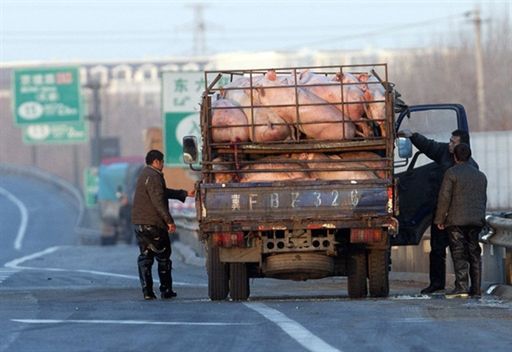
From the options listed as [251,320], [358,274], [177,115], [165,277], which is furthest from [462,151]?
[177,115]

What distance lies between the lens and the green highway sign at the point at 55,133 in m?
65.4

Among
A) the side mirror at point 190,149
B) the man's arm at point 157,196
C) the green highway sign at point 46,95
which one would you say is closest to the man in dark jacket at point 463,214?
the side mirror at point 190,149

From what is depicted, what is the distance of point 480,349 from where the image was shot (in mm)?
11289

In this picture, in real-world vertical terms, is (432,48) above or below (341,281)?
above

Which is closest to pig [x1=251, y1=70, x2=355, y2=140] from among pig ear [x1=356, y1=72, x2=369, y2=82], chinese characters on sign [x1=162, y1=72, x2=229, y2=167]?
pig ear [x1=356, y1=72, x2=369, y2=82]

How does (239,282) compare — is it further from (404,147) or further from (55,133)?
(55,133)

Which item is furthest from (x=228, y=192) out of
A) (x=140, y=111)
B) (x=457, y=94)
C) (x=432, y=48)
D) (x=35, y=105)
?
(x=140, y=111)

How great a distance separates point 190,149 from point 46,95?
139 feet

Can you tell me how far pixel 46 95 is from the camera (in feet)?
196

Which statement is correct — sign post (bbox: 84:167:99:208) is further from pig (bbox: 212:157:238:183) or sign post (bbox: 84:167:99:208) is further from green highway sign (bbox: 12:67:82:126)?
pig (bbox: 212:157:238:183)

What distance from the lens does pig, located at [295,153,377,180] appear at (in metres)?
16.9

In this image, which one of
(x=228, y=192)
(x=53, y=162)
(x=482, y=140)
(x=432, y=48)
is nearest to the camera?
(x=228, y=192)

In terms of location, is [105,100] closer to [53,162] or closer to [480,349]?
[53,162]

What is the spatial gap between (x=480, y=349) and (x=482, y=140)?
120ft
